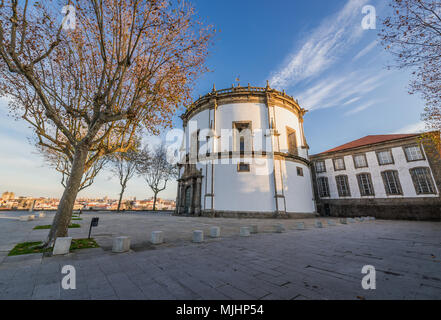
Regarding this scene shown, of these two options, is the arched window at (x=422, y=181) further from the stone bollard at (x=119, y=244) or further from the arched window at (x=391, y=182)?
the stone bollard at (x=119, y=244)

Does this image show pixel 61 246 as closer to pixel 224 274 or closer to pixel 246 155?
pixel 224 274

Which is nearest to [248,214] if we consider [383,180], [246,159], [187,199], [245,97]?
[246,159]

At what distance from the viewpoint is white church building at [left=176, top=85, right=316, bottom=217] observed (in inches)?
717

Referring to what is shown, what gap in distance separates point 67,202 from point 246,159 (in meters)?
15.6

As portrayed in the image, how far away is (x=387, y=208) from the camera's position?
19.9m

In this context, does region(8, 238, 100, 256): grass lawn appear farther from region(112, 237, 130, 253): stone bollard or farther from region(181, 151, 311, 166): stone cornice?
region(181, 151, 311, 166): stone cornice

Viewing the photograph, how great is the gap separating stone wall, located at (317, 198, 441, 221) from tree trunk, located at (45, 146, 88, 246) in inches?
1079

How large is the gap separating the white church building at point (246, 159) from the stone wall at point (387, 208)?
4.47 meters

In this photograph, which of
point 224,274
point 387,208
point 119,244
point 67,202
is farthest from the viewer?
point 387,208

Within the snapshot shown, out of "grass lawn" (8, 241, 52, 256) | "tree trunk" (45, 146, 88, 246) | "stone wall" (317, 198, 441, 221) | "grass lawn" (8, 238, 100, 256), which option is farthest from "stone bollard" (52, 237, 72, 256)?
"stone wall" (317, 198, 441, 221)

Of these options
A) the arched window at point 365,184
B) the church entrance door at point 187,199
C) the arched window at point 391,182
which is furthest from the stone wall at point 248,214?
the arched window at point 391,182

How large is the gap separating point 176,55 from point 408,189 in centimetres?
2636
